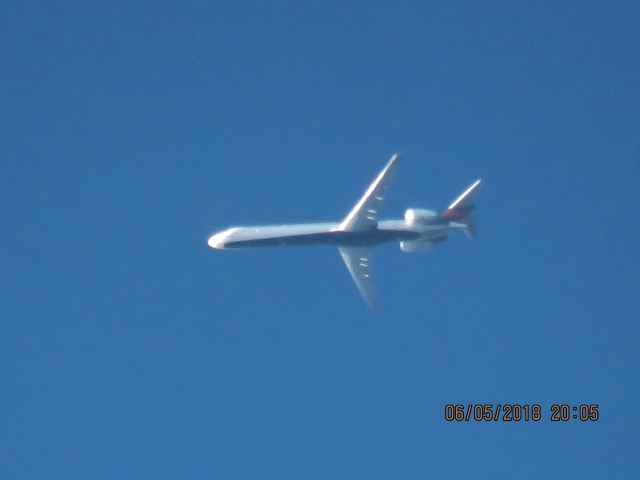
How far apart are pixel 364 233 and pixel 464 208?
10758 millimetres

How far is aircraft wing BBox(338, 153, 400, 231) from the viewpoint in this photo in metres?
69.4

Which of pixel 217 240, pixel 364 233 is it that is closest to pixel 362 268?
pixel 364 233

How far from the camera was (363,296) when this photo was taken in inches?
3024

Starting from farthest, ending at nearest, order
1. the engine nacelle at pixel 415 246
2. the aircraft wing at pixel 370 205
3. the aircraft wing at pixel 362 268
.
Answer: the engine nacelle at pixel 415 246 < the aircraft wing at pixel 362 268 < the aircraft wing at pixel 370 205

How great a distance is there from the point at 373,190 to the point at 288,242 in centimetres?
956

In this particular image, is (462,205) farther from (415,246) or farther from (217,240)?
(217,240)

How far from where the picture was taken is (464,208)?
78.1 meters

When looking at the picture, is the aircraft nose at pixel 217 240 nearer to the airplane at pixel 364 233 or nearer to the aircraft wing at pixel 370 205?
the airplane at pixel 364 233

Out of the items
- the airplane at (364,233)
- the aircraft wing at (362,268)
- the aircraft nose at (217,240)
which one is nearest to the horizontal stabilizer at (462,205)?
the airplane at (364,233)

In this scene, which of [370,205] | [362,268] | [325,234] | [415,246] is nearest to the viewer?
[370,205]

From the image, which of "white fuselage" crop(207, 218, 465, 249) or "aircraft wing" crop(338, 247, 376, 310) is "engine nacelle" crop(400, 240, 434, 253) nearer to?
"white fuselage" crop(207, 218, 465, 249)

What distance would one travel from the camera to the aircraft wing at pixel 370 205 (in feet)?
228

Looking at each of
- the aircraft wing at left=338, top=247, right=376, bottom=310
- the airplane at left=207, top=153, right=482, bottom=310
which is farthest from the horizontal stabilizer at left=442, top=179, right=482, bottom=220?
the aircraft wing at left=338, top=247, right=376, bottom=310

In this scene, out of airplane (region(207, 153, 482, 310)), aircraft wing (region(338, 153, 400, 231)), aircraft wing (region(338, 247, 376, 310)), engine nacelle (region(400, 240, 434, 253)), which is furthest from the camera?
engine nacelle (region(400, 240, 434, 253))
